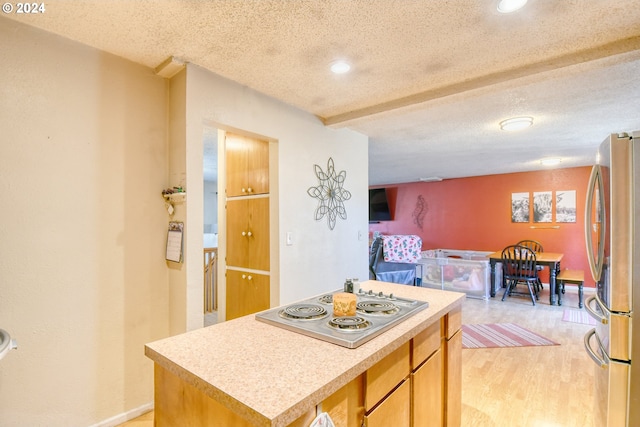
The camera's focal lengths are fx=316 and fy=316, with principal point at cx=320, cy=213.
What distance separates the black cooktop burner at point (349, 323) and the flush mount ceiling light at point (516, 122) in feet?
8.85

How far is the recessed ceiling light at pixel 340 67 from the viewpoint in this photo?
1944 mm

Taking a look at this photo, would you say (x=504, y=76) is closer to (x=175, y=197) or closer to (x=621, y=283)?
(x=621, y=283)

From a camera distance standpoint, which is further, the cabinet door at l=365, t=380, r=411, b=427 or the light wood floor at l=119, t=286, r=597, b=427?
the light wood floor at l=119, t=286, r=597, b=427

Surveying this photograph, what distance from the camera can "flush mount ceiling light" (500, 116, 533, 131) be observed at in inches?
116

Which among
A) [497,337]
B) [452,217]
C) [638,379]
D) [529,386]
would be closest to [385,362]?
[638,379]

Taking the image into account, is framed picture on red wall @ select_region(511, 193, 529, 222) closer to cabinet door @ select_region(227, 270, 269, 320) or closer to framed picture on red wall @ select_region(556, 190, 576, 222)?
framed picture on red wall @ select_region(556, 190, 576, 222)

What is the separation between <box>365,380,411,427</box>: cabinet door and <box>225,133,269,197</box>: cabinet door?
183 cm

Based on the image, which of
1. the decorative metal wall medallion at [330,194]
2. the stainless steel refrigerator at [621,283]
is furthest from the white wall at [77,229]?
the stainless steel refrigerator at [621,283]

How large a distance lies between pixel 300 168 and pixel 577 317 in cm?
411

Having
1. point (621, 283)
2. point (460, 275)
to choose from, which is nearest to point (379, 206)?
point (460, 275)

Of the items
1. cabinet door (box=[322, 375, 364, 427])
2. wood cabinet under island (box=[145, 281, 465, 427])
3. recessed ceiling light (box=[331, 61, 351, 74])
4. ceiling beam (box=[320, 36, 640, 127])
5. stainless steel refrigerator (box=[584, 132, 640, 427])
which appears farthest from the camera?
recessed ceiling light (box=[331, 61, 351, 74])

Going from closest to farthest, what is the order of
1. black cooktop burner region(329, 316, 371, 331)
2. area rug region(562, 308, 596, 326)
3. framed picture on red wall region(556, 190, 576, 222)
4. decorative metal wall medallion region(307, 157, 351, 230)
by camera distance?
black cooktop burner region(329, 316, 371, 331) < decorative metal wall medallion region(307, 157, 351, 230) < area rug region(562, 308, 596, 326) < framed picture on red wall region(556, 190, 576, 222)

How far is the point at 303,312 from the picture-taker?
140 cm

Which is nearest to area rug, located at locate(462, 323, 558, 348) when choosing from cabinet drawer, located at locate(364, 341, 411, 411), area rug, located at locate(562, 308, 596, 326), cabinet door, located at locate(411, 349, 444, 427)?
area rug, located at locate(562, 308, 596, 326)
